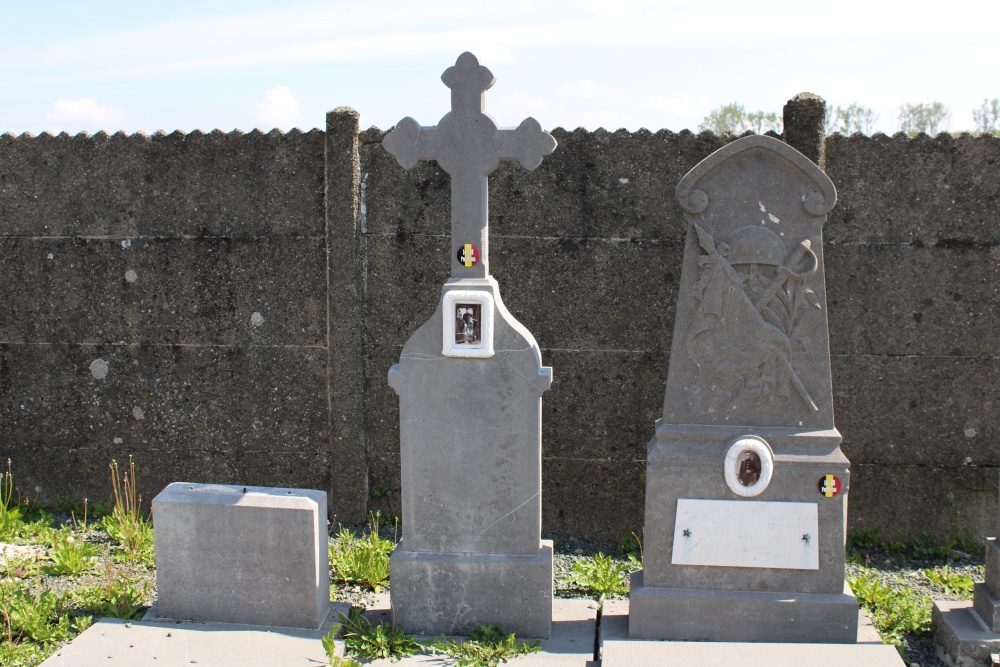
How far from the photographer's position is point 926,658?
408cm

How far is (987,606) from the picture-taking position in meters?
4.02

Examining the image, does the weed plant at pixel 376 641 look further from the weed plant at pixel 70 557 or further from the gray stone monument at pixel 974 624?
the gray stone monument at pixel 974 624

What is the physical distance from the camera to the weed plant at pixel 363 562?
4773mm

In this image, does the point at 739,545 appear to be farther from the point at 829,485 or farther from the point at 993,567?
the point at 993,567

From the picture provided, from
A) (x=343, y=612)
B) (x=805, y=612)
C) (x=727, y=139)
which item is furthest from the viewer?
(x=727, y=139)

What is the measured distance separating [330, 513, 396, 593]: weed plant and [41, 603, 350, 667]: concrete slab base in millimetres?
559

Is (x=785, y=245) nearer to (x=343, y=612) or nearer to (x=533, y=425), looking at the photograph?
(x=533, y=425)

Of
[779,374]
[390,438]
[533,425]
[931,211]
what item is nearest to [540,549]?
[533,425]

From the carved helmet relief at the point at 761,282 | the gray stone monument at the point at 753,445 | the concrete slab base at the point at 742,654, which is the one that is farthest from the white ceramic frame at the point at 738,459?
the concrete slab base at the point at 742,654

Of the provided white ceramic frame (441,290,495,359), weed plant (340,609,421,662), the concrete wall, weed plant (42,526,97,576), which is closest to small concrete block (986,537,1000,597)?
the concrete wall

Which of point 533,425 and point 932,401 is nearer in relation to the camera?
point 533,425

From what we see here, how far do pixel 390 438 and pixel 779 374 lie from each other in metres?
2.58

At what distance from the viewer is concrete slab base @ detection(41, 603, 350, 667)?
382 centimetres

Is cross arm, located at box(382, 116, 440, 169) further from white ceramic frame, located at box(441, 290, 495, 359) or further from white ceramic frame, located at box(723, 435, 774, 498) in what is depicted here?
white ceramic frame, located at box(723, 435, 774, 498)
